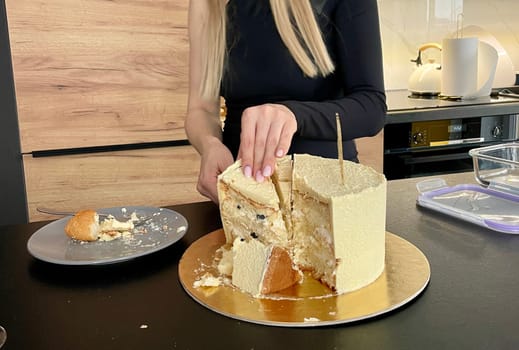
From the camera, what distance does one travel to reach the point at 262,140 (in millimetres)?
830

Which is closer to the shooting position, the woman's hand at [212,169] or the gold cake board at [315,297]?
the gold cake board at [315,297]

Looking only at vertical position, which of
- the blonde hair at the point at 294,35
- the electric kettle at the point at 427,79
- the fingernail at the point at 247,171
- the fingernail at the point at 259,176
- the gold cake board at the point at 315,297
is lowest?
the gold cake board at the point at 315,297

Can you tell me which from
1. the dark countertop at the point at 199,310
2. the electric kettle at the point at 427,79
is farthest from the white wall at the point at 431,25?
the dark countertop at the point at 199,310

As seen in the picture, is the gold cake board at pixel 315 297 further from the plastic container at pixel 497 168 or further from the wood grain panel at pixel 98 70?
the wood grain panel at pixel 98 70

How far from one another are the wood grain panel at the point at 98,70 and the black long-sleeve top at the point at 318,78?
23.2 inches

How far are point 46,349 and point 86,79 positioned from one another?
140cm

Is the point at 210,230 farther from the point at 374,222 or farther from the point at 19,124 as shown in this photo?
the point at 19,124

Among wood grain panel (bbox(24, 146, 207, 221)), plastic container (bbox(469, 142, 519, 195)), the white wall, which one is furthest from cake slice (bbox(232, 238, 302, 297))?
the white wall

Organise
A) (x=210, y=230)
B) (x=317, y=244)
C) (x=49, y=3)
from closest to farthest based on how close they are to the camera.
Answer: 1. (x=317, y=244)
2. (x=210, y=230)
3. (x=49, y=3)

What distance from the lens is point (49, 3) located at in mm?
1797

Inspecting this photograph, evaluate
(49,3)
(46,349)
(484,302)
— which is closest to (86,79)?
(49,3)

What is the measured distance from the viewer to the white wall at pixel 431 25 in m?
2.62

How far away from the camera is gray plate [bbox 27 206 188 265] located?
32.8 inches

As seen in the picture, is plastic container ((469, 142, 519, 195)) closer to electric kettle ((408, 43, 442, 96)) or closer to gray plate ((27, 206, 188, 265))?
gray plate ((27, 206, 188, 265))
